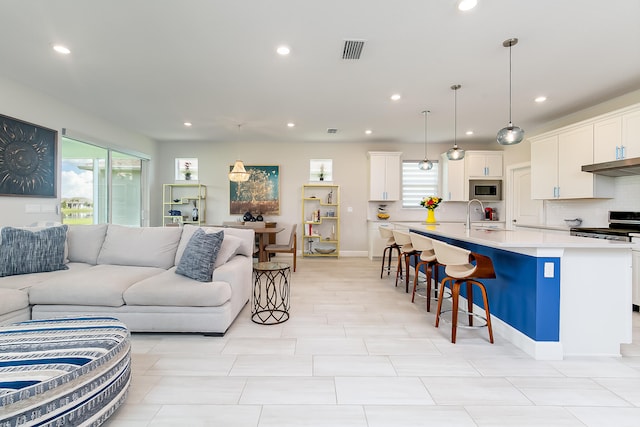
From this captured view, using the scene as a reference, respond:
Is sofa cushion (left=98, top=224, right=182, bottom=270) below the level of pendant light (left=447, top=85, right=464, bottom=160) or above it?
below

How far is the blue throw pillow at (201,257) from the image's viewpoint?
274 cm

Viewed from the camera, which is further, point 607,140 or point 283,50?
point 607,140

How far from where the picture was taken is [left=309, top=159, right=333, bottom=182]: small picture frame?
7047 mm

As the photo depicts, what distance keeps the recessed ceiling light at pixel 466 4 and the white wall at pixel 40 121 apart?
16.6 feet

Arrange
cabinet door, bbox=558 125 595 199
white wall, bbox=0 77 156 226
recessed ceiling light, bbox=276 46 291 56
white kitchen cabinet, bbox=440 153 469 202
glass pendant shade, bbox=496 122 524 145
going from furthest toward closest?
white kitchen cabinet, bbox=440 153 469 202
cabinet door, bbox=558 125 595 199
white wall, bbox=0 77 156 226
glass pendant shade, bbox=496 122 524 145
recessed ceiling light, bbox=276 46 291 56

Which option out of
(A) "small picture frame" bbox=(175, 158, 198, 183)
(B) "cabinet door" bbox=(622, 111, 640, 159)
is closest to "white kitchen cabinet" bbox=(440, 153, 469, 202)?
(B) "cabinet door" bbox=(622, 111, 640, 159)

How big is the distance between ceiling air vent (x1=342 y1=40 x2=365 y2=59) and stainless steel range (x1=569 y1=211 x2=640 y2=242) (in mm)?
3612

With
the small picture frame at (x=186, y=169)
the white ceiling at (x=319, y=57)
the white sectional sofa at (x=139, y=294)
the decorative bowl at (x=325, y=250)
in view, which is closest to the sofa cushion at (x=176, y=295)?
the white sectional sofa at (x=139, y=294)

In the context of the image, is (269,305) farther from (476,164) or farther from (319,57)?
(476,164)

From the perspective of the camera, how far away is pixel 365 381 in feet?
6.44

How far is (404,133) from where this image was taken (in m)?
6.15

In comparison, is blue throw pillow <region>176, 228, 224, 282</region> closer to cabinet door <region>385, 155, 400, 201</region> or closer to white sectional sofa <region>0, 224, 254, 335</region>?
white sectional sofa <region>0, 224, 254, 335</region>

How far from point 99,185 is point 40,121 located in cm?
147

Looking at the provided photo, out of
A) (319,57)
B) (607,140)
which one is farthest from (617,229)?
(319,57)
